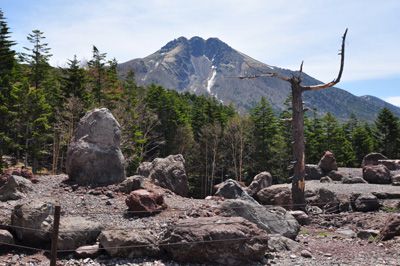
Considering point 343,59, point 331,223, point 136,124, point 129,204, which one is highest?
point 343,59

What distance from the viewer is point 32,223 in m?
9.60

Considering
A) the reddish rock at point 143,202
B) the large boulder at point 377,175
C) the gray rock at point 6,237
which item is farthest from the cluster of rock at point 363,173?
the gray rock at point 6,237

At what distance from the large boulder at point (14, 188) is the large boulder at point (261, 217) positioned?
7189 millimetres

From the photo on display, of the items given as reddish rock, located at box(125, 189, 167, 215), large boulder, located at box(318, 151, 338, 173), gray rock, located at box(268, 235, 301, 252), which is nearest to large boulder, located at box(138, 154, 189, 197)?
reddish rock, located at box(125, 189, 167, 215)

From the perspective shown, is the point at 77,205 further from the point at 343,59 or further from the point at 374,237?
the point at 343,59

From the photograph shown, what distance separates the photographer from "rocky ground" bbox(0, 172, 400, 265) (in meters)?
9.22

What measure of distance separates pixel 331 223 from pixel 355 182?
11.1 meters

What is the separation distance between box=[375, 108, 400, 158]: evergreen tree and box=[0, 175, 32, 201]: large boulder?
156ft

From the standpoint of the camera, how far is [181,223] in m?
9.59

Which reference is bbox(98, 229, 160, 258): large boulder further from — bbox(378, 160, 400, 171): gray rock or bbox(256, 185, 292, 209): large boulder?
bbox(378, 160, 400, 171): gray rock

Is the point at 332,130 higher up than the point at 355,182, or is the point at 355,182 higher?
the point at 332,130

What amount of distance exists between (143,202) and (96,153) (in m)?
4.07

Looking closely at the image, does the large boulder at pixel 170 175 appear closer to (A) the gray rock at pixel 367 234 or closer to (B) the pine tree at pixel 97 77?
(A) the gray rock at pixel 367 234

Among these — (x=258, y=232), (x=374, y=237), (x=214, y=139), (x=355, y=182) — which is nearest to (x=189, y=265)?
(x=258, y=232)
